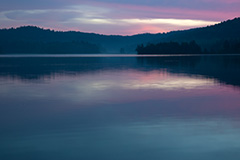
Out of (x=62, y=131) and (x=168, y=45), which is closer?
(x=62, y=131)

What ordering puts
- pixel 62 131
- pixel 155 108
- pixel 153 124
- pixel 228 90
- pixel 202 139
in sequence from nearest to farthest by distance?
pixel 202 139
pixel 62 131
pixel 153 124
pixel 155 108
pixel 228 90

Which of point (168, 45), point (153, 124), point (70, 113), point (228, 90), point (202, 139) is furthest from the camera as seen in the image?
point (168, 45)

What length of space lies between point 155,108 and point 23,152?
245 inches

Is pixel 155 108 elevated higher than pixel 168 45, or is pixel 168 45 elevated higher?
pixel 168 45

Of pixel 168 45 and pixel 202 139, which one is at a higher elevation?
pixel 168 45

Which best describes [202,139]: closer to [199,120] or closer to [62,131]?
[199,120]

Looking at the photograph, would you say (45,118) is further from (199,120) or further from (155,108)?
(199,120)

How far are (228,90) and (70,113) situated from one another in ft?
33.5

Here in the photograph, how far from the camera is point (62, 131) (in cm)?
817

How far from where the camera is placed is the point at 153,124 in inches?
352

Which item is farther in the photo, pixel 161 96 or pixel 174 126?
pixel 161 96

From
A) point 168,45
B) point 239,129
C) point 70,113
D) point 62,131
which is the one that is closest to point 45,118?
point 70,113

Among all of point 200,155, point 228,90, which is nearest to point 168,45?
point 228,90

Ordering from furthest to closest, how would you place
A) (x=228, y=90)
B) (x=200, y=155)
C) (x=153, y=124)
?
(x=228, y=90), (x=153, y=124), (x=200, y=155)
